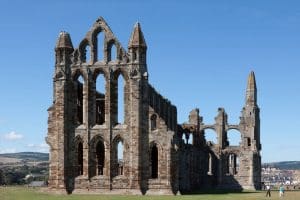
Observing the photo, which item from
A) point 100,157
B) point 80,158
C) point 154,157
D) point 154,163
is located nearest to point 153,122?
point 154,157

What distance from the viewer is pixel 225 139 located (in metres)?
87.6

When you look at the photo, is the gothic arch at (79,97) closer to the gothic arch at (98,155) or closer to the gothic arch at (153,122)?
the gothic arch at (98,155)

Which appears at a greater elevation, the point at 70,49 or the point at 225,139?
the point at 70,49

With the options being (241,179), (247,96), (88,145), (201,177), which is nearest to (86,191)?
(88,145)

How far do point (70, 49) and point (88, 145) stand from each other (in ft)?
28.1

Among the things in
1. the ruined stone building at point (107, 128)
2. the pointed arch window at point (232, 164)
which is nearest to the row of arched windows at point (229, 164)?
the pointed arch window at point (232, 164)

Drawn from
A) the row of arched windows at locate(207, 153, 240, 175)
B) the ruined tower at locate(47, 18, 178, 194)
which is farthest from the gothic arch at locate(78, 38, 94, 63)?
the row of arched windows at locate(207, 153, 240, 175)

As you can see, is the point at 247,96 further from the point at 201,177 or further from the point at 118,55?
the point at 118,55

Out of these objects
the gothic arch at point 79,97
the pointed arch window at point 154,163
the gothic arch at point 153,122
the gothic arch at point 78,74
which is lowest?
the pointed arch window at point 154,163

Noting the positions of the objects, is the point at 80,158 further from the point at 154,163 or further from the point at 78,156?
the point at 154,163

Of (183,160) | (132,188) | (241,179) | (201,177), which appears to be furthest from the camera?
(241,179)

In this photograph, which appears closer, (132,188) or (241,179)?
(132,188)

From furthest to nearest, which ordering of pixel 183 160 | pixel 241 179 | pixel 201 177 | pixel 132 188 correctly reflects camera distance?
pixel 241 179 → pixel 201 177 → pixel 183 160 → pixel 132 188

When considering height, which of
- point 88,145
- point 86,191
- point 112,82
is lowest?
point 86,191
